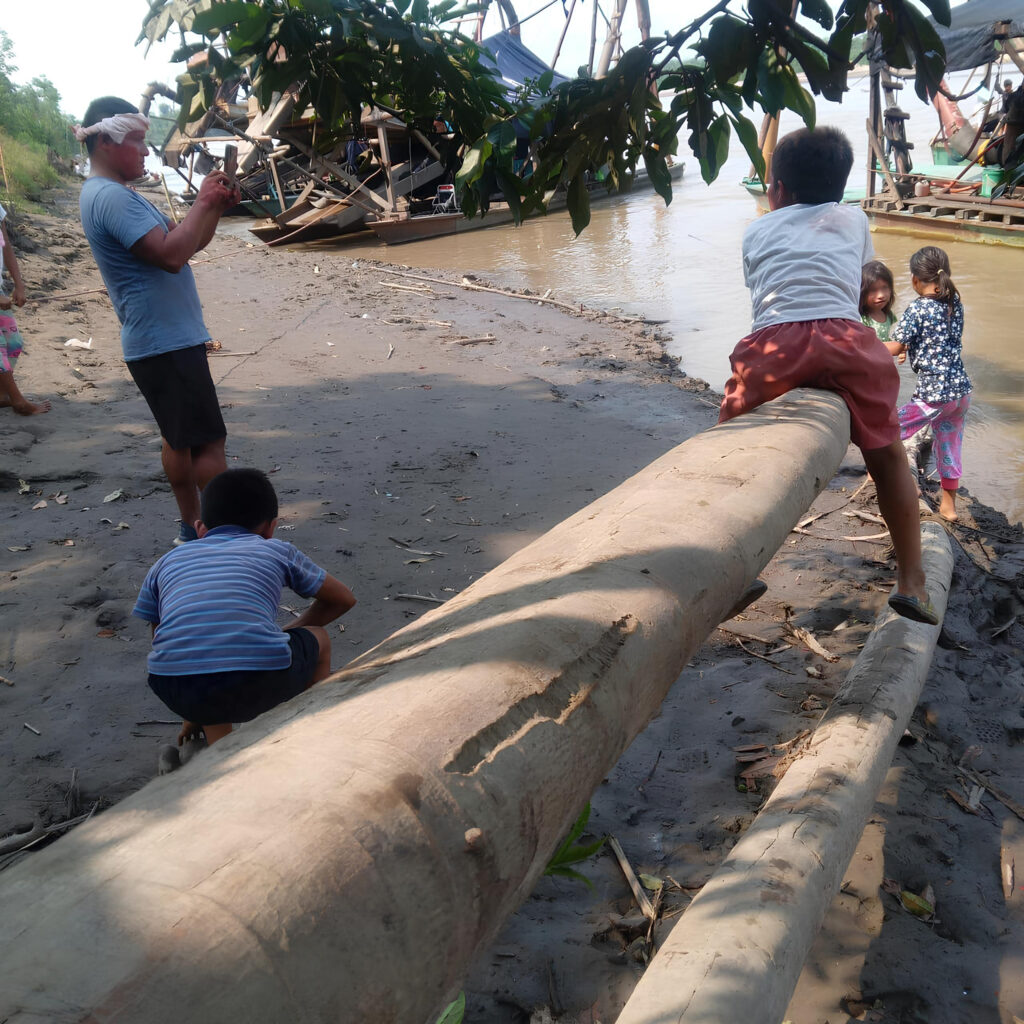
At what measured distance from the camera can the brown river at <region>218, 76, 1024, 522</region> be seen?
7.18 m

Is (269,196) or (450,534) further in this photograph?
(269,196)

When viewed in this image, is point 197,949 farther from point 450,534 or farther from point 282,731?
point 450,534

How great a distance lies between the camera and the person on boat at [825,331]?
8.50ft

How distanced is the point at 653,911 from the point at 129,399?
18.1 ft

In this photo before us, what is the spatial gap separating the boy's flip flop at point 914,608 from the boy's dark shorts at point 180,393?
258 cm

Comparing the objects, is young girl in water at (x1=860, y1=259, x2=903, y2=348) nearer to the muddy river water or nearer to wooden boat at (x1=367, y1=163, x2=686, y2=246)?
the muddy river water

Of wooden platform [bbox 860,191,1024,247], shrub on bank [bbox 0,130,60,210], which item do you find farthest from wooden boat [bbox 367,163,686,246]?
shrub on bank [bbox 0,130,60,210]

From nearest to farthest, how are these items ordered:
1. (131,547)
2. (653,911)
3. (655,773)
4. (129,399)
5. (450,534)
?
1. (653,911)
2. (655,773)
3. (131,547)
4. (450,534)
5. (129,399)

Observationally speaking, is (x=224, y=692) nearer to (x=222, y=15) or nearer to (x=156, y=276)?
(x=222, y=15)

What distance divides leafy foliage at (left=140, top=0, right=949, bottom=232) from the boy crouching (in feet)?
4.07

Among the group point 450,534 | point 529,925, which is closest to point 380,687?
point 529,925

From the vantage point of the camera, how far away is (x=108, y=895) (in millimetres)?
854

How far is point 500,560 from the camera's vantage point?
13.1 ft

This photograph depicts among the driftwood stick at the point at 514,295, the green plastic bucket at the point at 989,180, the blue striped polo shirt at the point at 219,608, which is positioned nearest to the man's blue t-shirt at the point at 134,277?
the blue striped polo shirt at the point at 219,608
